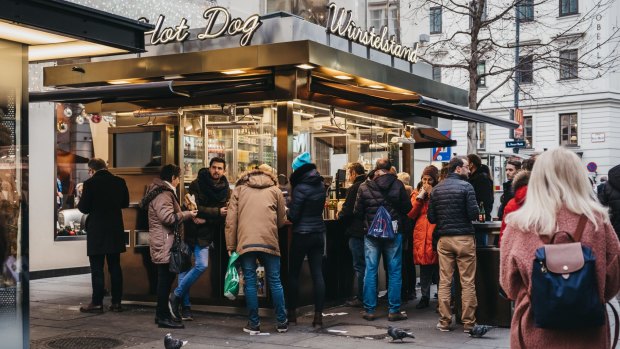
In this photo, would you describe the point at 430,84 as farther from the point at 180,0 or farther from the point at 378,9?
the point at 180,0

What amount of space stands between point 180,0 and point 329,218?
6.33 meters

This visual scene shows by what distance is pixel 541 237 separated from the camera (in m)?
4.04

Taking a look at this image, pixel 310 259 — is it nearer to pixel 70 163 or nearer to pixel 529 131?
pixel 70 163

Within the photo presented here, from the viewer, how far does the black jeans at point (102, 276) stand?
1068 cm

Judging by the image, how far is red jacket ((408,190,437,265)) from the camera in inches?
430

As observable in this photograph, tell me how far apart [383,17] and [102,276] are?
972 cm

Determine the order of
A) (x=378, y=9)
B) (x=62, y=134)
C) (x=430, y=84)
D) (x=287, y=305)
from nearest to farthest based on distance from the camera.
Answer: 1. (x=287, y=305)
2. (x=430, y=84)
3. (x=62, y=134)
4. (x=378, y=9)

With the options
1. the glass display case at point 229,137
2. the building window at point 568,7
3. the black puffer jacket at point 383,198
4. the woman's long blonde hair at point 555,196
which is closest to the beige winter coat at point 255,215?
the black puffer jacket at point 383,198

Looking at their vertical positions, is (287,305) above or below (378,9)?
below

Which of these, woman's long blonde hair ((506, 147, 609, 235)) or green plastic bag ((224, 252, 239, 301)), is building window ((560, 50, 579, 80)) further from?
woman's long blonde hair ((506, 147, 609, 235))

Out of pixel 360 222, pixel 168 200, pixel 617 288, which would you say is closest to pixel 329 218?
pixel 360 222

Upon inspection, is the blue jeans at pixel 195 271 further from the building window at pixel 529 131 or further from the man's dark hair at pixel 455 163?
the building window at pixel 529 131

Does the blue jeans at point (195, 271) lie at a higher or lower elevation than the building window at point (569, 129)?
lower

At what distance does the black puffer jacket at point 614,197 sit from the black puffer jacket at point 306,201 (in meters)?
3.32
